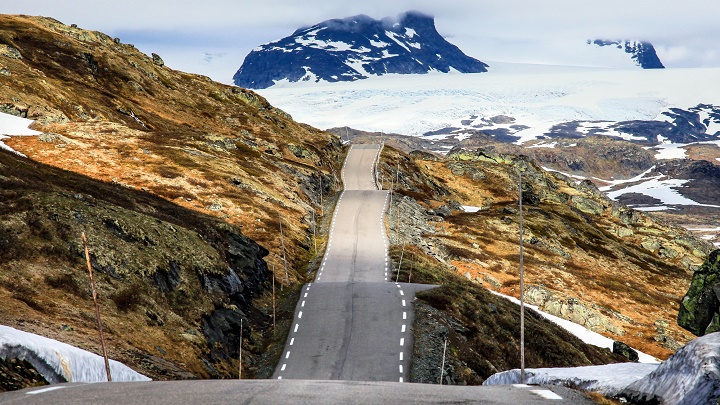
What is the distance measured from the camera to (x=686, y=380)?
614 inches

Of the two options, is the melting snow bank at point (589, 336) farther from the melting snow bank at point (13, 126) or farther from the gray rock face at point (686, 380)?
the melting snow bank at point (13, 126)

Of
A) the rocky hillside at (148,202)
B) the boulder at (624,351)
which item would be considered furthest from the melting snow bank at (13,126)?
the boulder at (624,351)

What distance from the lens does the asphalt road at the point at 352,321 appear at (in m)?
44.7

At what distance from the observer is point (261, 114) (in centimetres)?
17100

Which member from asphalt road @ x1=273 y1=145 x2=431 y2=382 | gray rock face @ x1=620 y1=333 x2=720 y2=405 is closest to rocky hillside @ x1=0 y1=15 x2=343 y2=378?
asphalt road @ x1=273 y1=145 x2=431 y2=382

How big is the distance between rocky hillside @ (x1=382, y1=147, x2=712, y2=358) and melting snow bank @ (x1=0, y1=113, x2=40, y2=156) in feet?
180

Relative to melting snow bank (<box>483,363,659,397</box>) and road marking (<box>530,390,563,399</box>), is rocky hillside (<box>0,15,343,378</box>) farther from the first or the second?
road marking (<box>530,390,563,399</box>)

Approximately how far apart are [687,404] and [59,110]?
371 feet

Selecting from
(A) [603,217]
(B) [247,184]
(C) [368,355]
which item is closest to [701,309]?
(C) [368,355]

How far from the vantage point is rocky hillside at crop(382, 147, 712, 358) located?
3558 inches

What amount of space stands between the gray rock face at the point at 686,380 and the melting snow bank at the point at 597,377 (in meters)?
1.04

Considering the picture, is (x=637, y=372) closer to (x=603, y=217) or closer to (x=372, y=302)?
(x=372, y=302)

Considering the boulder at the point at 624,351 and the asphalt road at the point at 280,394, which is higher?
the asphalt road at the point at 280,394

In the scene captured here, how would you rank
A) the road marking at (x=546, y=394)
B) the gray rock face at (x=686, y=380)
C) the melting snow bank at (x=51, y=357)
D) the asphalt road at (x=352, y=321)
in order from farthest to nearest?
the asphalt road at (x=352, y=321)
the melting snow bank at (x=51, y=357)
the road marking at (x=546, y=394)
the gray rock face at (x=686, y=380)
